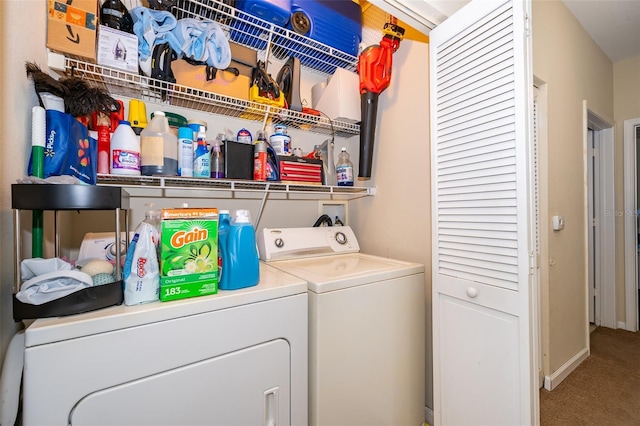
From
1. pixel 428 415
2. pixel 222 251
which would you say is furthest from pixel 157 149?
pixel 428 415

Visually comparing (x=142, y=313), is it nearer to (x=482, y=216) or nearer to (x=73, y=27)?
(x=73, y=27)

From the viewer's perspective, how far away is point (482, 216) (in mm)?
1223

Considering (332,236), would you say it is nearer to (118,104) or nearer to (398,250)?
(398,250)

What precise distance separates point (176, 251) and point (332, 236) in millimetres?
1163

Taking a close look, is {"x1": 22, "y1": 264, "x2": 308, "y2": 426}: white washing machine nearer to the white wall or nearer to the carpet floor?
the white wall

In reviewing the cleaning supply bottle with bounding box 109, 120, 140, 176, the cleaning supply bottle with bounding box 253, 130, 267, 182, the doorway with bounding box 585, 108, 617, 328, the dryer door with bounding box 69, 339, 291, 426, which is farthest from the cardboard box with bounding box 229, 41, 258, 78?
the doorway with bounding box 585, 108, 617, 328

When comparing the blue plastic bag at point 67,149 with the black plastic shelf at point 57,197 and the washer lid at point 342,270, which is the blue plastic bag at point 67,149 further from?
the washer lid at point 342,270

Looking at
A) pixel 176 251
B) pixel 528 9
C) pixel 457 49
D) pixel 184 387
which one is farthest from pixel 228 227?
pixel 528 9

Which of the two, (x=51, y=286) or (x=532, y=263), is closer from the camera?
(x=51, y=286)

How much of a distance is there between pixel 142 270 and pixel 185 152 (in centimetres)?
65

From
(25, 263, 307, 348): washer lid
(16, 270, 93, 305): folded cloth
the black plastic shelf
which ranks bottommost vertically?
(25, 263, 307, 348): washer lid

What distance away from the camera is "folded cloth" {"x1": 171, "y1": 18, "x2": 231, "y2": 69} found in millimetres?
1364

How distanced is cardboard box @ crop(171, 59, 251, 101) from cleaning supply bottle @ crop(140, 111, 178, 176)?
0.25 m

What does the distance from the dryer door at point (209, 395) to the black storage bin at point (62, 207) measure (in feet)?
0.84
